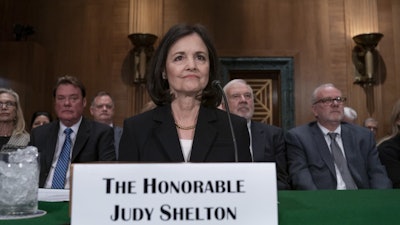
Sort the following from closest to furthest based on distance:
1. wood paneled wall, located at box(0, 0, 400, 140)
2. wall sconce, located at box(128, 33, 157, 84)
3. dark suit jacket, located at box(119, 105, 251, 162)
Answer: dark suit jacket, located at box(119, 105, 251, 162) → wall sconce, located at box(128, 33, 157, 84) → wood paneled wall, located at box(0, 0, 400, 140)

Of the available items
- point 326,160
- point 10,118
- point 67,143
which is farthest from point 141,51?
point 326,160

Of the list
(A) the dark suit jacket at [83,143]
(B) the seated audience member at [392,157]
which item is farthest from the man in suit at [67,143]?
(B) the seated audience member at [392,157]

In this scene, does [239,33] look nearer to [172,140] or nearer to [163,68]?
[163,68]

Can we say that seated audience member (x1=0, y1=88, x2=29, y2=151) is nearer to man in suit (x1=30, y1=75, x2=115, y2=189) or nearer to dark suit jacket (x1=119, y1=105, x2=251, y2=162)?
man in suit (x1=30, y1=75, x2=115, y2=189)

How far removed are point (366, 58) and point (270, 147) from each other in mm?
4020

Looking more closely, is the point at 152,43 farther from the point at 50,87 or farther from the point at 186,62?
the point at 186,62

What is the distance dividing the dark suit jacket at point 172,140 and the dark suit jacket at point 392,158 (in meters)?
2.25

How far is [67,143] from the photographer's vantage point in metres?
3.27

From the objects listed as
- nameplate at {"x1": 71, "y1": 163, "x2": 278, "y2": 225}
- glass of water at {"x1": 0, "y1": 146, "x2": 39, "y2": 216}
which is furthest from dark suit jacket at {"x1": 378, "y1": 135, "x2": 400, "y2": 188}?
glass of water at {"x1": 0, "y1": 146, "x2": 39, "y2": 216}

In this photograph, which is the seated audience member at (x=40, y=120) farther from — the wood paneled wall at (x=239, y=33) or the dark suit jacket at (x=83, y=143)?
the dark suit jacket at (x=83, y=143)

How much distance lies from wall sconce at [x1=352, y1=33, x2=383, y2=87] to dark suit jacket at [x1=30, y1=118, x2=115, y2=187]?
16.6ft

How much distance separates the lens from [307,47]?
7324 mm

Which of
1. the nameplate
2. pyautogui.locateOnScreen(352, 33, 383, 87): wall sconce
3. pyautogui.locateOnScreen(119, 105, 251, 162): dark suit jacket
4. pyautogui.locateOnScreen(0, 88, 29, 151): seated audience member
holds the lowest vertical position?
the nameplate

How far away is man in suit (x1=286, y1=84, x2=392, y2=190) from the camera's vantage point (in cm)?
354
